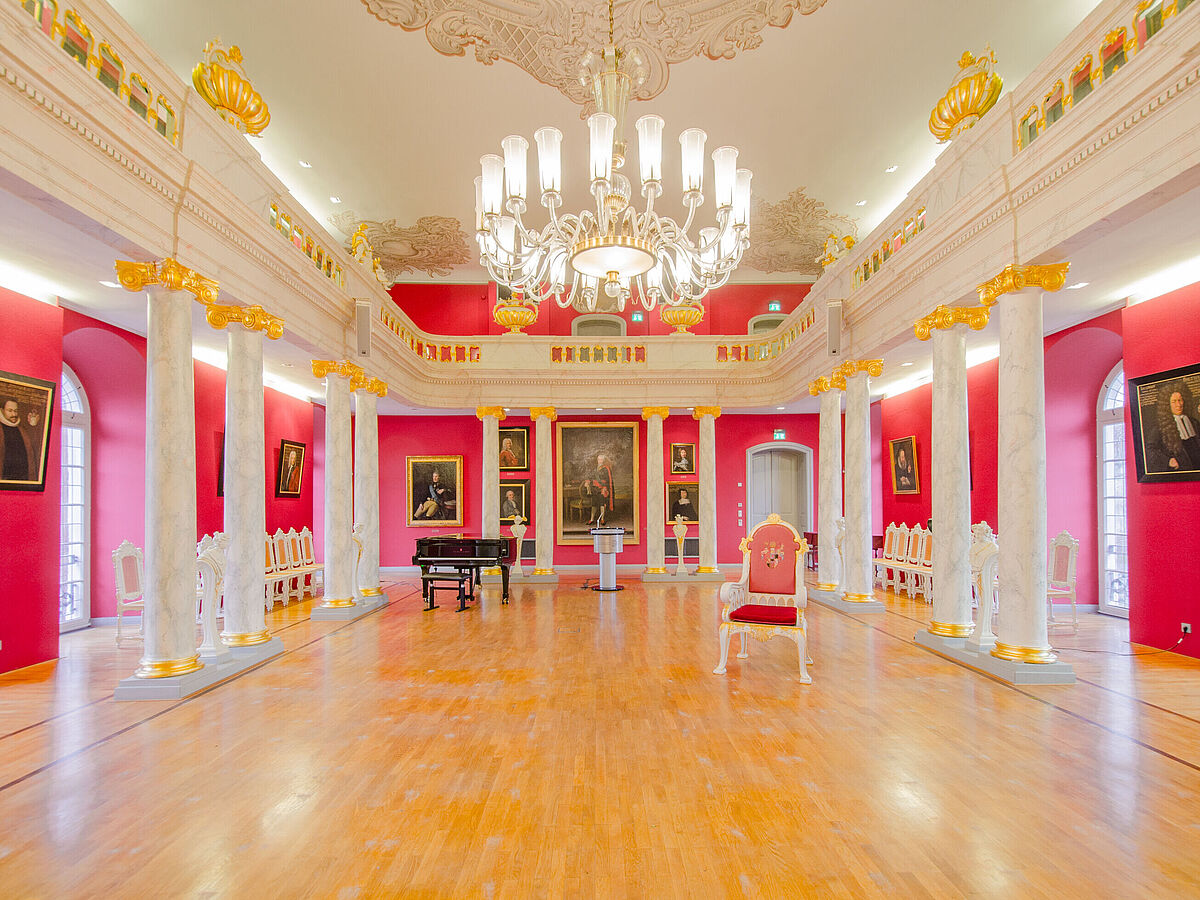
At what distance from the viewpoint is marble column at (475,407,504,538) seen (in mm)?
12531

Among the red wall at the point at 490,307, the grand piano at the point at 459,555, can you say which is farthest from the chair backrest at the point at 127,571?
the red wall at the point at 490,307

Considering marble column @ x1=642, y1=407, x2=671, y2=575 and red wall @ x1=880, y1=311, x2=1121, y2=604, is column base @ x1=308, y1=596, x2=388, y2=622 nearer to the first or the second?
marble column @ x1=642, y1=407, x2=671, y2=575

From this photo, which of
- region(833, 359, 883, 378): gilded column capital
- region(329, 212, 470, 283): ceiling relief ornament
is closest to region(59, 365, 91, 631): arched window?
region(329, 212, 470, 283): ceiling relief ornament

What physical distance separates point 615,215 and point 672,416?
9.42 meters

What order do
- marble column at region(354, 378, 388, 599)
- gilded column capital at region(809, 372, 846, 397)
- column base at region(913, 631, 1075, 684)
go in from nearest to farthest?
column base at region(913, 631, 1075, 684)
gilded column capital at region(809, 372, 846, 397)
marble column at region(354, 378, 388, 599)

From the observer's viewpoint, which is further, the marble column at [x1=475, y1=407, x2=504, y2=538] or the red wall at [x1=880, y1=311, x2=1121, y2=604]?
the marble column at [x1=475, y1=407, x2=504, y2=538]

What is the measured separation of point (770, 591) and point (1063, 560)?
4.55 meters

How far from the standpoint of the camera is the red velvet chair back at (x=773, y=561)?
252 inches

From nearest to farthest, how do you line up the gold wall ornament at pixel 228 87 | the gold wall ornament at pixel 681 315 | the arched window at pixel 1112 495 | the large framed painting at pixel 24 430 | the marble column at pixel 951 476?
the gold wall ornament at pixel 228 87
the large framed painting at pixel 24 430
the marble column at pixel 951 476
the arched window at pixel 1112 495
the gold wall ornament at pixel 681 315

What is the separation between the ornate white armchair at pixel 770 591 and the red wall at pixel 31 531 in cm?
687

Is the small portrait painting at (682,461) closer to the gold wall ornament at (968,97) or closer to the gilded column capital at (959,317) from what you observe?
the gilded column capital at (959,317)

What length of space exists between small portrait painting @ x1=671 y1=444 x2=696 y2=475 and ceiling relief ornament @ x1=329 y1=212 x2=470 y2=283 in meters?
6.20

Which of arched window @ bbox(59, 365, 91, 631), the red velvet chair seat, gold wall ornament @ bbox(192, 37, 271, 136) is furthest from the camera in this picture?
arched window @ bbox(59, 365, 91, 631)

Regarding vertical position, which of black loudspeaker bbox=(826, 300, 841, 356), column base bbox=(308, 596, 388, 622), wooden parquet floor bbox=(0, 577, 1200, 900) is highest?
black loudspeaker bbox=(826, 300, 841, 356)
